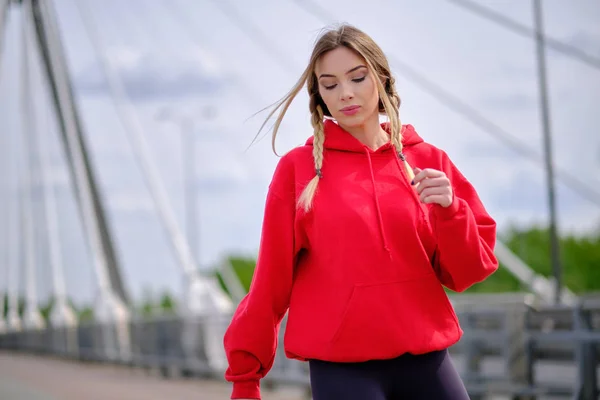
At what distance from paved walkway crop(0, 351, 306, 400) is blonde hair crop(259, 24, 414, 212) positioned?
10619 mm

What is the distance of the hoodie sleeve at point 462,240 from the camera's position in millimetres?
2961

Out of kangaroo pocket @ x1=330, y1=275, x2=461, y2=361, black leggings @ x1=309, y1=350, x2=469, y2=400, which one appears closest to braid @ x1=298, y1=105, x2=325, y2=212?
kangaroo pocket @ x1=330, y1=275, x2=461, y2=361

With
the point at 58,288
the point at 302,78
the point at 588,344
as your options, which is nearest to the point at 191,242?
the point at 58,288

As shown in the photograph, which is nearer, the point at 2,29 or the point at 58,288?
the point at 2,29

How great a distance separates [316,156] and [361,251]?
296mm

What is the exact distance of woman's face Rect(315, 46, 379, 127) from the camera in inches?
124

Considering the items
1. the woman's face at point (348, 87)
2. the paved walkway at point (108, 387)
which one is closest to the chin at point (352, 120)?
the woman's face at point (348, 87)

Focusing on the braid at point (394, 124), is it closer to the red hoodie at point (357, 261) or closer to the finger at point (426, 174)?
the red hoodie at point (357, 261)

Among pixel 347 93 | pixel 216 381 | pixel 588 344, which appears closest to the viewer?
pixel 347 93

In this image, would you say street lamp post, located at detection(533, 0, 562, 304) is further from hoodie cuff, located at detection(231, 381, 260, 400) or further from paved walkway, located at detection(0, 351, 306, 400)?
hoodie cuff, located at detection(231, 381, 260, 400)

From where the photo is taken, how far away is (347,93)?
3.12 meters

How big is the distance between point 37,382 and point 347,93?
16438mm

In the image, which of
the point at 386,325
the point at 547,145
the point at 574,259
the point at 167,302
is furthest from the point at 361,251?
the point at 167,302

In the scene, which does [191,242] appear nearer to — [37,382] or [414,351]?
[37,382]
